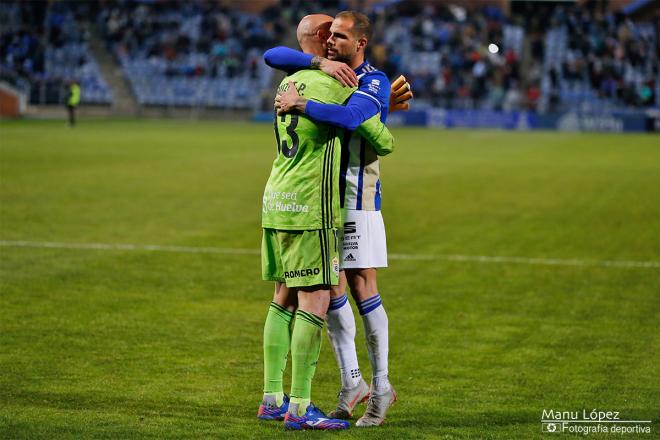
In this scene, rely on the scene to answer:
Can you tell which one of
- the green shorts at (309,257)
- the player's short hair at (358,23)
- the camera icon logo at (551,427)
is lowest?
the camera icon logo at (551,427)

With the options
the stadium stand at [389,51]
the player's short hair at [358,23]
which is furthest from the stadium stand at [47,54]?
the player's short hair at [358,23]

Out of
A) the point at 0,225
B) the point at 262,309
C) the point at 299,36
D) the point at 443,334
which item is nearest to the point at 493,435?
the point at 299,36

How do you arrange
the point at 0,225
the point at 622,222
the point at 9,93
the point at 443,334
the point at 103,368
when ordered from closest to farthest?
the point at 103,368 → the point at 443,334 → the point at 0,225 → the point at 622,222 → the point at 9,93

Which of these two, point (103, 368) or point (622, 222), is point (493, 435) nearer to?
point (103, 368)

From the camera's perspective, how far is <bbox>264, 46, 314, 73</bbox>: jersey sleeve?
5.66m

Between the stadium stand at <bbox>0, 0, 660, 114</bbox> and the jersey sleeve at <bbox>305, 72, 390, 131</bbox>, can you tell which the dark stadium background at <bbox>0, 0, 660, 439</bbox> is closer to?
the jersey sleeve at <bbox>305, 72, 390, 131</bbox>

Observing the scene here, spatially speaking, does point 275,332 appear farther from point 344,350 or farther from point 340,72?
point 340,72

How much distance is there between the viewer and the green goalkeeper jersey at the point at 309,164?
5.55 metres

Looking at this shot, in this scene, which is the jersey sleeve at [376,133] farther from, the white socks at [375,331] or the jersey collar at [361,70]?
the white socks at [375,331]

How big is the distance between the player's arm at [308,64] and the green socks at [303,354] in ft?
4.01

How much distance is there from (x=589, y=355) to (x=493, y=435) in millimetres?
2398

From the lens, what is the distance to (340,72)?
550 cm

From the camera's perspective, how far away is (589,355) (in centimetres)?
765

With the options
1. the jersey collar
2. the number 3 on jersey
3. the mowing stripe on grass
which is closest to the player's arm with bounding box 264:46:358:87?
the jersey collar
